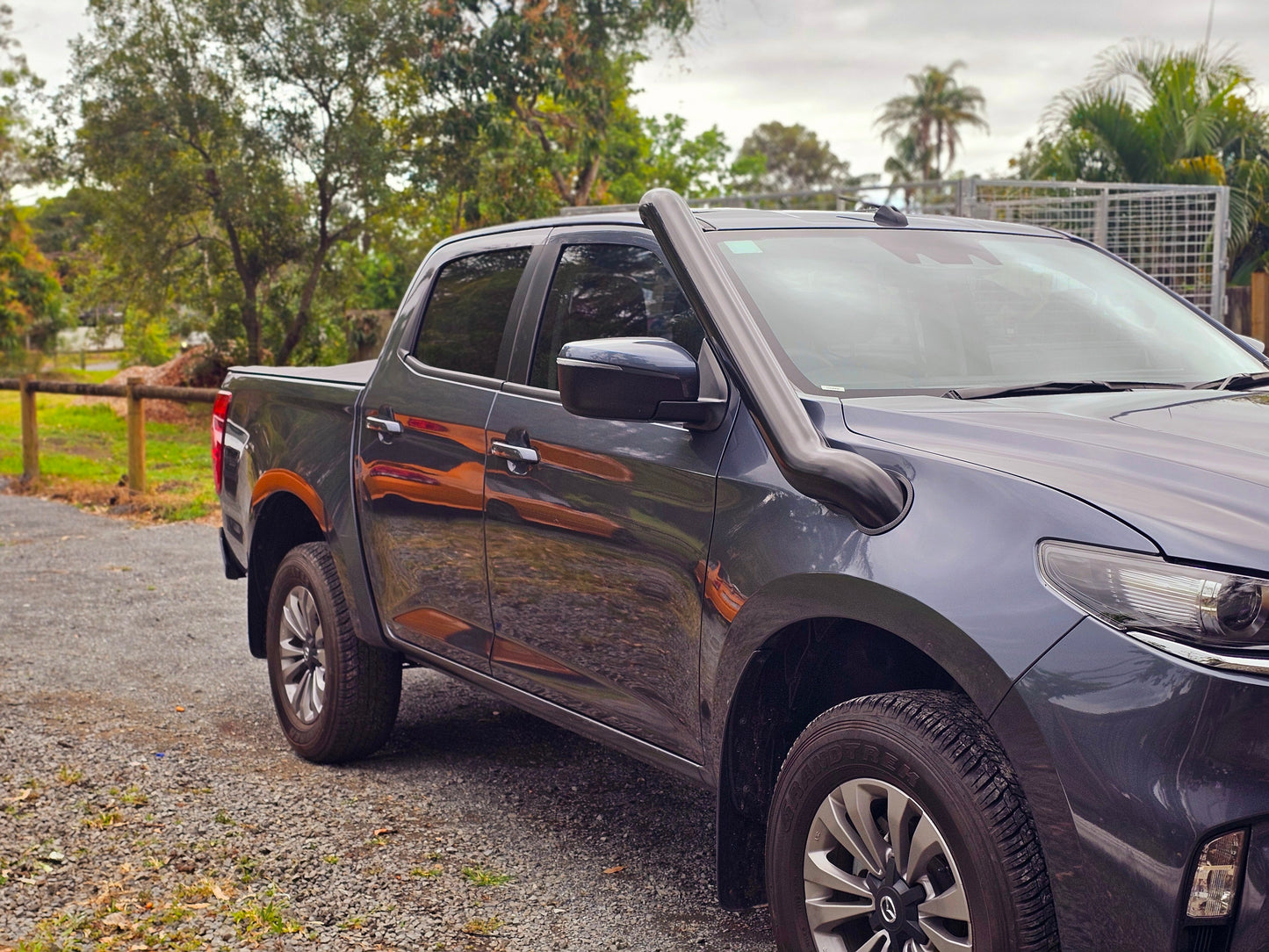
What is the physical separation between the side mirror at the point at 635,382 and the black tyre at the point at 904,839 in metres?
0.77

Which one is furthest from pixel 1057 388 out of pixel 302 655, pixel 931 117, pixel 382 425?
pixel 931 117

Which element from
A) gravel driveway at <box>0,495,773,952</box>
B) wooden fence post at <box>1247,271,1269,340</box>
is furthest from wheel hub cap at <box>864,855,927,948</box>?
wooden fence post at <box>1247,271,1269,340</box>

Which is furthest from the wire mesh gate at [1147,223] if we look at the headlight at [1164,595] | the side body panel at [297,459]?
the headlight at [1164,595]

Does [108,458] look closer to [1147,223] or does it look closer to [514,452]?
[1147,223]

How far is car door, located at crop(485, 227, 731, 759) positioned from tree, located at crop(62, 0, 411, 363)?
1714 cm

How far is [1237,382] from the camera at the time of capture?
3303mm

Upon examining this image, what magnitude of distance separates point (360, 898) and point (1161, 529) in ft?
8.27

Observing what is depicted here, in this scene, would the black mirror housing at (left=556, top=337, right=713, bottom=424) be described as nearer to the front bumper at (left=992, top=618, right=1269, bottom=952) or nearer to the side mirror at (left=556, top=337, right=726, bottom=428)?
the side mirror at (left=556, top=337, right=726, bottom=428)

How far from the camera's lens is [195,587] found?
28.0ft

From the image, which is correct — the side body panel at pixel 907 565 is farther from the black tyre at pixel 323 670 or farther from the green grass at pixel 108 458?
the green grass at pixel 108 458

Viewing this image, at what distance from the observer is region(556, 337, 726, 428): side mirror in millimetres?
2953

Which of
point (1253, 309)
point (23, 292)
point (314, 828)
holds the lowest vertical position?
point (314, 828)

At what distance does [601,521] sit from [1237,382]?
1628mm

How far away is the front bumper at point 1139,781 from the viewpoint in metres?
2.02
